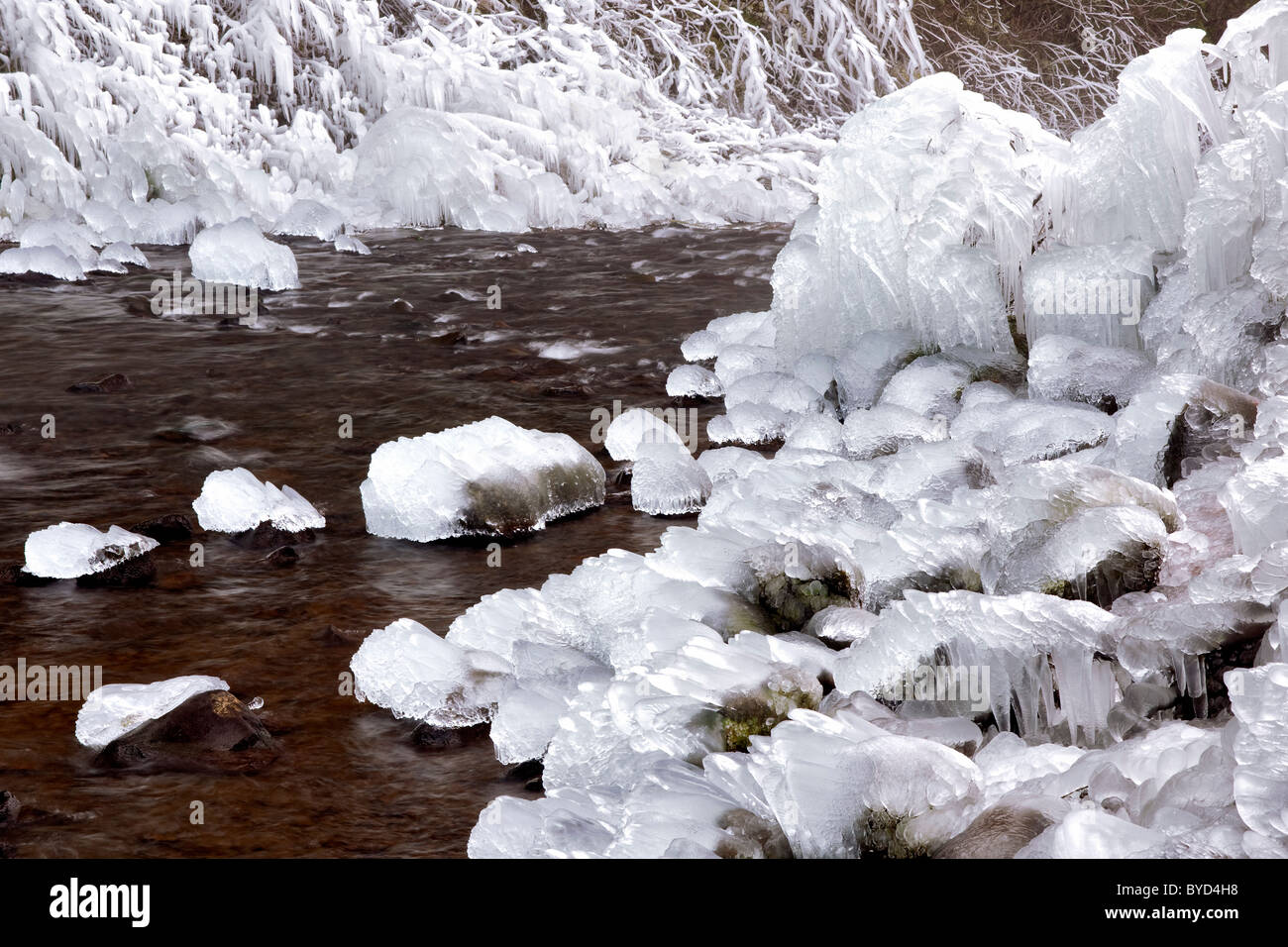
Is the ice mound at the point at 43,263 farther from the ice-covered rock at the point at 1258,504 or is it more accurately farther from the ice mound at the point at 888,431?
the ice-covered rock at the point at 1258,504

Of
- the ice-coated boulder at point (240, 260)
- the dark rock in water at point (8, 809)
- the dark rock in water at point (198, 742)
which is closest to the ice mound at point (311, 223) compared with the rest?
the ice-coated boulder at point (240, 260)

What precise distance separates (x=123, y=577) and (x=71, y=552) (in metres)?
0.15

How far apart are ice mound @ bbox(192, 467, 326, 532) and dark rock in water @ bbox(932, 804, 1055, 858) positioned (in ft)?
7.79

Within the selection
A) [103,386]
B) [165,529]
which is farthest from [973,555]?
[103,386]

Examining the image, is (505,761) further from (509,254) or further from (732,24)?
(732,24)

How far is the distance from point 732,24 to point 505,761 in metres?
15.8

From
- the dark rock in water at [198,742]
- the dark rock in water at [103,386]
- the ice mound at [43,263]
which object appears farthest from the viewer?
the ice mound at [43,263]

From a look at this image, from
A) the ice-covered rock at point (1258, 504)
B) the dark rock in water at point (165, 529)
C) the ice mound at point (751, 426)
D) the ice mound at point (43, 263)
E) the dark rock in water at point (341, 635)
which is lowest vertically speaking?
the dark rock in water at point (341, 635)

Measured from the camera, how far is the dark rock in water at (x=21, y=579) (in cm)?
339

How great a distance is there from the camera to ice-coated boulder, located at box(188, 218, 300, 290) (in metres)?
7.84

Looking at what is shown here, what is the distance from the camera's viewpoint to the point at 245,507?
12.4 ft

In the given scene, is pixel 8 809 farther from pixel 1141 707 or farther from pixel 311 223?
pixel 311 223

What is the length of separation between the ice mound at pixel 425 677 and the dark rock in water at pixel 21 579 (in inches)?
43.5

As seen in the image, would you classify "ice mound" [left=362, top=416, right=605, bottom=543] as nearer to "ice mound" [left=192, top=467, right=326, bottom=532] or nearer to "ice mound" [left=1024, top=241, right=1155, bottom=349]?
"ice mound" [left=192, top=467, right=326, bottom=532]
